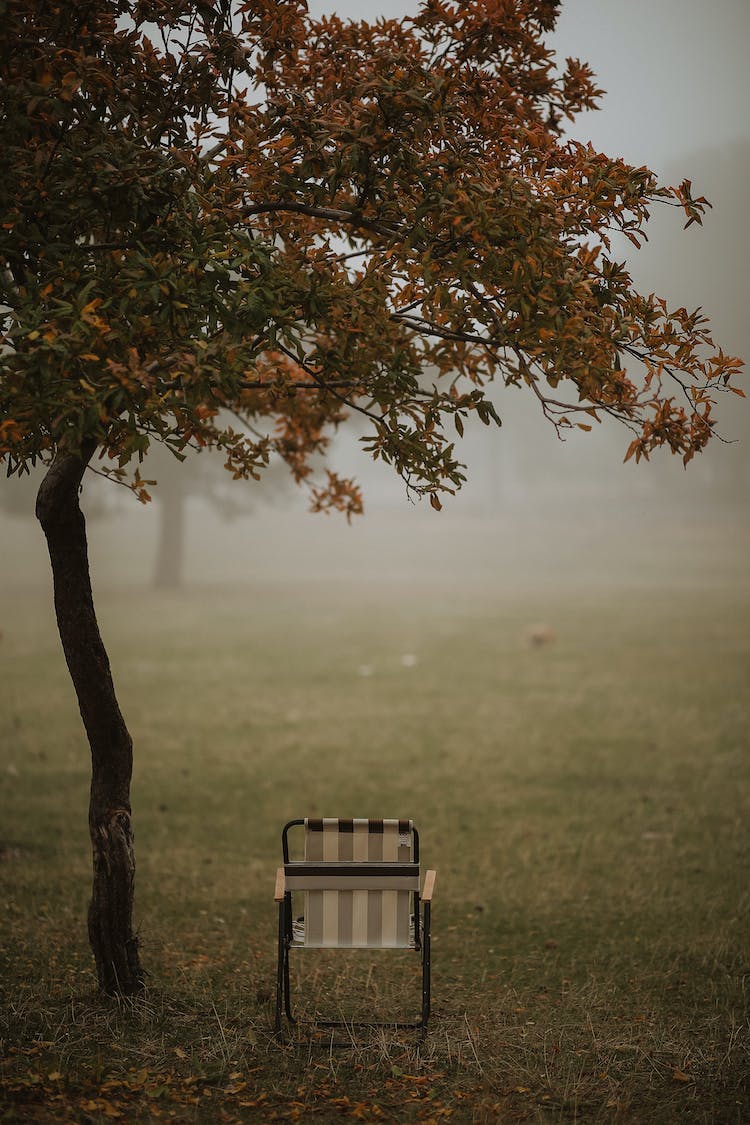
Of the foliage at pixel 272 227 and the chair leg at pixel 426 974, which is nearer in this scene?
the foliage at pixel 272 227

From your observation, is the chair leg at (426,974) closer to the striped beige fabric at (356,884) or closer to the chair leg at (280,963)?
the striped beige fabric at (356,884)

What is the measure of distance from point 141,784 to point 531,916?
520 cm

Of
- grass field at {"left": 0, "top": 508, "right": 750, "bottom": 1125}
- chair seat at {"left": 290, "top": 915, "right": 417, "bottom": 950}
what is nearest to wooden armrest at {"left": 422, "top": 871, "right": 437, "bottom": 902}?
chair seat at {"left": 290, "top": 915, "right": 417, "bottom": 950}

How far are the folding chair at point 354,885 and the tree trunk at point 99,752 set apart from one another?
0.85 meters

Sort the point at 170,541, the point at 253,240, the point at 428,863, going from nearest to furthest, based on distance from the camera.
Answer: the point at 253,240
the point at 428,863
the point at 170,541

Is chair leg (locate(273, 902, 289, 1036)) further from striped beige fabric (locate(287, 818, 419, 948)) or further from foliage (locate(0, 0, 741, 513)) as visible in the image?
foliage (locate(0, 0, 741, 513))

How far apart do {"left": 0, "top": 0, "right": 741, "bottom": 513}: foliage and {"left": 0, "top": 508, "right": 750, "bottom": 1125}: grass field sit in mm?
2638

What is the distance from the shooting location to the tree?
13.1 ft

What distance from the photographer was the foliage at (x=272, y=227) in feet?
13.0

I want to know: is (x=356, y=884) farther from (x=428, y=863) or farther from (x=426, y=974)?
(x=428, y=863)

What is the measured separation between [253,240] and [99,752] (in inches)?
106

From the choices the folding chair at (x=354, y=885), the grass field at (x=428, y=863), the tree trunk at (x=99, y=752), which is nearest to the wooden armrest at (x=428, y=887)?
the folding chair at (x=354, y=885)

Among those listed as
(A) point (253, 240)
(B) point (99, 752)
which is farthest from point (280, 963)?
(A) point (253, 240)

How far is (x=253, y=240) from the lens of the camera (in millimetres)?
4195
